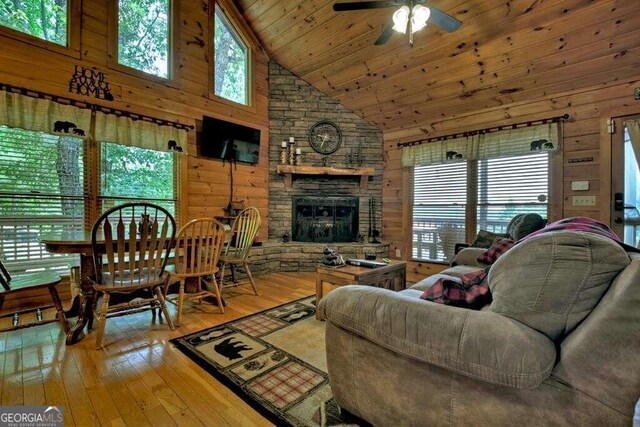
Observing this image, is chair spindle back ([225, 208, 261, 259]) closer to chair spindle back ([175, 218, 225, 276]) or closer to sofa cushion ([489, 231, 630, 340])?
chair spindle back ([175, 218, 225, 276])

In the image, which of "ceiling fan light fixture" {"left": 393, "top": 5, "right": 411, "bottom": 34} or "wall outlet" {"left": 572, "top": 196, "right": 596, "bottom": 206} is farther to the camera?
"wall outlet" {"left": 572, "top": 196, "right": 596, "bottom": 206}

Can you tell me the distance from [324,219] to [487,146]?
2.62 meters

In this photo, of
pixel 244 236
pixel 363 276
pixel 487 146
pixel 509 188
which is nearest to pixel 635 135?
pixel 509 188

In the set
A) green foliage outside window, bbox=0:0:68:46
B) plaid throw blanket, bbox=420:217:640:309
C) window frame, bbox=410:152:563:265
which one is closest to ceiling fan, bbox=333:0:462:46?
plaid throw blanket, bbox=420:217:640:309

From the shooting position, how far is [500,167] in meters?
3.90

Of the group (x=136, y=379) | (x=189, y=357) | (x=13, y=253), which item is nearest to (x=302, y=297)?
(x=189, y=357)

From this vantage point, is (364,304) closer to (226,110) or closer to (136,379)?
(136,379)

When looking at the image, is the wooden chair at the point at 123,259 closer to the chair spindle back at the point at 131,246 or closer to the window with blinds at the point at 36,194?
the chair spindle back at the point at 131,246

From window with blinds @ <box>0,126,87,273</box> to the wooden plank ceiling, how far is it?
3170 mm

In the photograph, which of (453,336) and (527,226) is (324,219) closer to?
(527,226)

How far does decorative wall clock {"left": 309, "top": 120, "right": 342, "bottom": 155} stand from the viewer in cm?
500

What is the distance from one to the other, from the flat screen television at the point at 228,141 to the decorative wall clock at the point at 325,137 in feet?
3.10

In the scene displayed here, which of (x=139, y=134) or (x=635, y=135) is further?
(x=139, y=134)

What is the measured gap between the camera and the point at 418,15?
225cm
